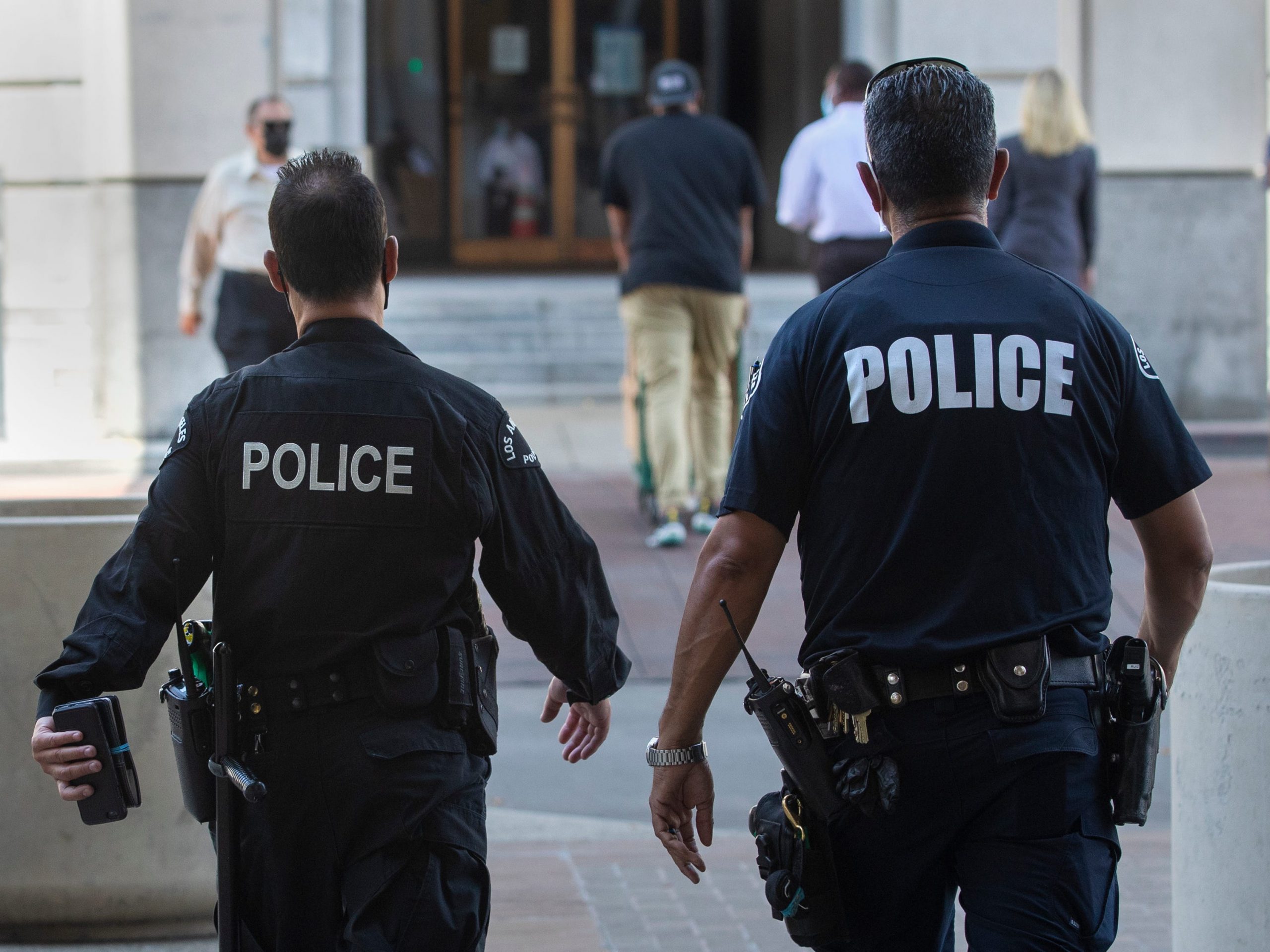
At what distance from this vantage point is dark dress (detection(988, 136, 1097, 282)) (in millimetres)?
8539

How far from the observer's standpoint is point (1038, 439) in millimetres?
2514

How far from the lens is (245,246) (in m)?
8.02

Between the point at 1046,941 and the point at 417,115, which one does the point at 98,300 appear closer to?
the point at 417,115

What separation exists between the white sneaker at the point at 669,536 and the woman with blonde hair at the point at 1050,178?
86.1 inches

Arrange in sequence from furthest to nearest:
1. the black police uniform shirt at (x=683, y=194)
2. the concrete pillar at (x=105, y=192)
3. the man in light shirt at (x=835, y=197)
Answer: the concrete pillar at (x=105, y=192) → the man in light shirt at (x=835, y=197) → the black police uniform shirt at (x=683, y=194)

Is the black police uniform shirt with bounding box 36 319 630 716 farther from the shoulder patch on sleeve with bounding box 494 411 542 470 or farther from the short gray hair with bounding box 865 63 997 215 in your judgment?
the short gray hair with bounding box 865 63 997 215

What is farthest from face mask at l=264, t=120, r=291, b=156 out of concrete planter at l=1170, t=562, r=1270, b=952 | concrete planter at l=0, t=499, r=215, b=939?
concrete planter at l=1170, t=562, r=1270, b=952

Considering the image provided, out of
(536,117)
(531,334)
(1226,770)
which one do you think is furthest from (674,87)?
(536,117)

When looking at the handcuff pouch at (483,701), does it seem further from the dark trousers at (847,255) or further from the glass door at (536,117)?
the glass door at (536,117)

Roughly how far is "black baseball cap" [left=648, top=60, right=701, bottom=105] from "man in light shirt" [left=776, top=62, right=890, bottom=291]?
0.57 metres

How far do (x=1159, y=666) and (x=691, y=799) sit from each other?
0.76 meters

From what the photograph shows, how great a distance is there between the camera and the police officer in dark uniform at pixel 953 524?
247 cm

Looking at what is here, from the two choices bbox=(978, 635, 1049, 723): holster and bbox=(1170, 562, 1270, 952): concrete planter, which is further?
bbox=(1170, 562, 1270, 952): concrete planter

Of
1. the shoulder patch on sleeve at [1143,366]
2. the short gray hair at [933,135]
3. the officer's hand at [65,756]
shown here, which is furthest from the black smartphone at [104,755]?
the shoulder patch on sleeve at [1143,366]
